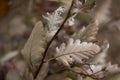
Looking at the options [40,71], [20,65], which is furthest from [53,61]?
[20,65]

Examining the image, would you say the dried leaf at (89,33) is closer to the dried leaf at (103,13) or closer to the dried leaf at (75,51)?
the dried leaf at (75,51)

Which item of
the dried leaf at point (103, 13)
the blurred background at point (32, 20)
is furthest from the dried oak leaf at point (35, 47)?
the dried leaf at point (103, 13)

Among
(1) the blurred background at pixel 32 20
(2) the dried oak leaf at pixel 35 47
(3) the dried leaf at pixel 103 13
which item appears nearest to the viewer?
(2) the dried oak leaf at pixel 35 47

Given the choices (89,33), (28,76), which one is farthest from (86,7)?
(28,76)

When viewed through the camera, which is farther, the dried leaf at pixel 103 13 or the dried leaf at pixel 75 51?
the dried leaf at pixel 103 13

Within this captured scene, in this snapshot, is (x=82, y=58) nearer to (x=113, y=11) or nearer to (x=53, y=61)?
(x=53, y=61)

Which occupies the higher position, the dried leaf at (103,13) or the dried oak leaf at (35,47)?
the dried oak leaf at (35,47)

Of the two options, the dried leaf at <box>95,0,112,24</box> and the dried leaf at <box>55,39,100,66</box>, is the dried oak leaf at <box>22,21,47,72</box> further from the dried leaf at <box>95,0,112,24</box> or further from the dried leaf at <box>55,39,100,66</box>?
the dried leaf at <box>95,0,112,24</box>
